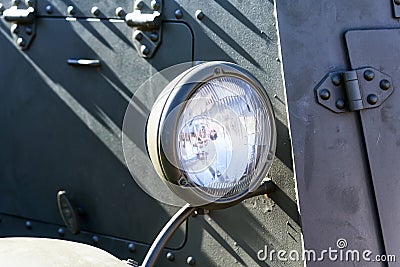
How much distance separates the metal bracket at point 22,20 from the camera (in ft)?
6.72

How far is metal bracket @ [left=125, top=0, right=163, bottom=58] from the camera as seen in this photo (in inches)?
71.2

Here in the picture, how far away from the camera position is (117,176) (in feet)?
6.34

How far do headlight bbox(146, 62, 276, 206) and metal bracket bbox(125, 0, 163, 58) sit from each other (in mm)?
439

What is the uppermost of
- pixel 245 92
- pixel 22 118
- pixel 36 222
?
pixel 245 92

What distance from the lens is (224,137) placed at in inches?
56.4

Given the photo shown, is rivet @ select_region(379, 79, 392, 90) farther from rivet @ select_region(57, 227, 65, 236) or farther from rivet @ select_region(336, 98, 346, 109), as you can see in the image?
rivet @ select_region(57, 227, 65, 236)

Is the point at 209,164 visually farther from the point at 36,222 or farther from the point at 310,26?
the point at 36,222

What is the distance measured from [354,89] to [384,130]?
0.12m

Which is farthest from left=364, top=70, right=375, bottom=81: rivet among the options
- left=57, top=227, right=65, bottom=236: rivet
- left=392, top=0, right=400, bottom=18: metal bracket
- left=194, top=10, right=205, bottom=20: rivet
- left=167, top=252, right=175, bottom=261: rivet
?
left=57, top=227, right=65, bottom=236: rivet

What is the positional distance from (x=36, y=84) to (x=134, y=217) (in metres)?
0.52

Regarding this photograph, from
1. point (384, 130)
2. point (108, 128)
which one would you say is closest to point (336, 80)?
point (384, 130)

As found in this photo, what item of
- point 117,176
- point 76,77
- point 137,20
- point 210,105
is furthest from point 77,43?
point 210,105

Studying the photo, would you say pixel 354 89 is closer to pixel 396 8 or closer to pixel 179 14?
pixel 396 8

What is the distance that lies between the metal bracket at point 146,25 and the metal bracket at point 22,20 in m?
0.36
